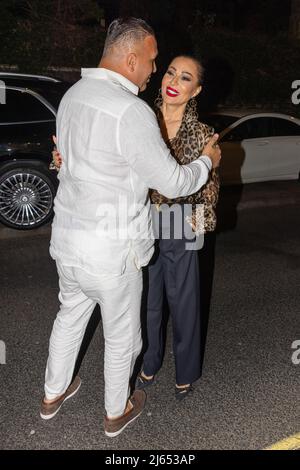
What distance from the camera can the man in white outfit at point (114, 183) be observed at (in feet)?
6.70

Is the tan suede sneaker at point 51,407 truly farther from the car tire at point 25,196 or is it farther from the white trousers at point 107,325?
the car tire at point 25,196

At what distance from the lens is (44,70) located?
10.3 metres

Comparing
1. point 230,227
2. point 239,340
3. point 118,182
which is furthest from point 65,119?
point 230,227

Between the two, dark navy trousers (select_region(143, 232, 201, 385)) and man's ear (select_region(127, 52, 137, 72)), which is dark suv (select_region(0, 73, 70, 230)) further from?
man's ear (select_region(127, 52, 137, 72))

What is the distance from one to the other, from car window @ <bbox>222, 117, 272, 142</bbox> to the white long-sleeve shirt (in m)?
5.90

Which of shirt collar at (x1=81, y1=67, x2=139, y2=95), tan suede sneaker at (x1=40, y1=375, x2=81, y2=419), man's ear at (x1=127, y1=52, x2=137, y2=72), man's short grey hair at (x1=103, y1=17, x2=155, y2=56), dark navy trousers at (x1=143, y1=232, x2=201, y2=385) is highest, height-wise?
man's short grey hair at (x1=103, y1=17, x2=155, y2=56)

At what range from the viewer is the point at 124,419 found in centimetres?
274

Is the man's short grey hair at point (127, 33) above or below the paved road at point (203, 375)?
above

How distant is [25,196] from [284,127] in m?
4.89

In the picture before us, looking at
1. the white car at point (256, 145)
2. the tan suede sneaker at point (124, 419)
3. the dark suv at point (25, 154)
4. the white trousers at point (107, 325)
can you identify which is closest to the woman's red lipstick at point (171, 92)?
the white trousers at point (107, 325)

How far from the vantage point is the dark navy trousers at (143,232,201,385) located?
278 centimetres

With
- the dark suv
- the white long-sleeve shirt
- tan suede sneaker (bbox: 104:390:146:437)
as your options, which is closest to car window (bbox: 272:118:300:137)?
the dark suv

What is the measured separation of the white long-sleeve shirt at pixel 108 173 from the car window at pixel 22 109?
396cm
